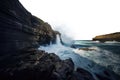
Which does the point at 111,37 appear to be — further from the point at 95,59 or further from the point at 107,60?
the point at 95,59

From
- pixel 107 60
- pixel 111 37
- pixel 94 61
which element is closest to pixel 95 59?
pixel 94 61

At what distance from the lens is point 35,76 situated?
24.5 feet

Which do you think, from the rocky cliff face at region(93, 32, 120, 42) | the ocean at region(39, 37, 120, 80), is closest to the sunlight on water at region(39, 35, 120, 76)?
the ocean at region(39, 37, 120, 80)

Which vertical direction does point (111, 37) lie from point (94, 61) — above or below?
above

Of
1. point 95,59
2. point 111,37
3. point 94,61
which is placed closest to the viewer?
point 94,61

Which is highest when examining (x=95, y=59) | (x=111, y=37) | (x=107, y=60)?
(x=111, y=37)

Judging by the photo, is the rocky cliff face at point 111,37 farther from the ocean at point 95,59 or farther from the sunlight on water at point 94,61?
the sunlight on water at point 94,61

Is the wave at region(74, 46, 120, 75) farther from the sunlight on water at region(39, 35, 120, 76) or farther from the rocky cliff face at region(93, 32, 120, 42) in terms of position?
the rocky cliff face at region(93, 32, 120, 42)

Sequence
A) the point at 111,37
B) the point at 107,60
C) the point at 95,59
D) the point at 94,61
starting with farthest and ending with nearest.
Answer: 1. the point at 111,37
2. the point at 95,59
3. the point at 107,60
4. the point at 94,61

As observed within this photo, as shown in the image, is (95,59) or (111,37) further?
(111,37)

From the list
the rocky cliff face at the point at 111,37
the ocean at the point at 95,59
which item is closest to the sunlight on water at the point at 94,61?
the ocean at the point at 95,59

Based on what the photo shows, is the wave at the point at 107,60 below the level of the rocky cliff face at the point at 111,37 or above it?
below

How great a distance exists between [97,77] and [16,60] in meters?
9.54

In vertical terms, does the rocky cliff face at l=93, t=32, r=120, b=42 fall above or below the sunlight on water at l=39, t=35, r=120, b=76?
above
